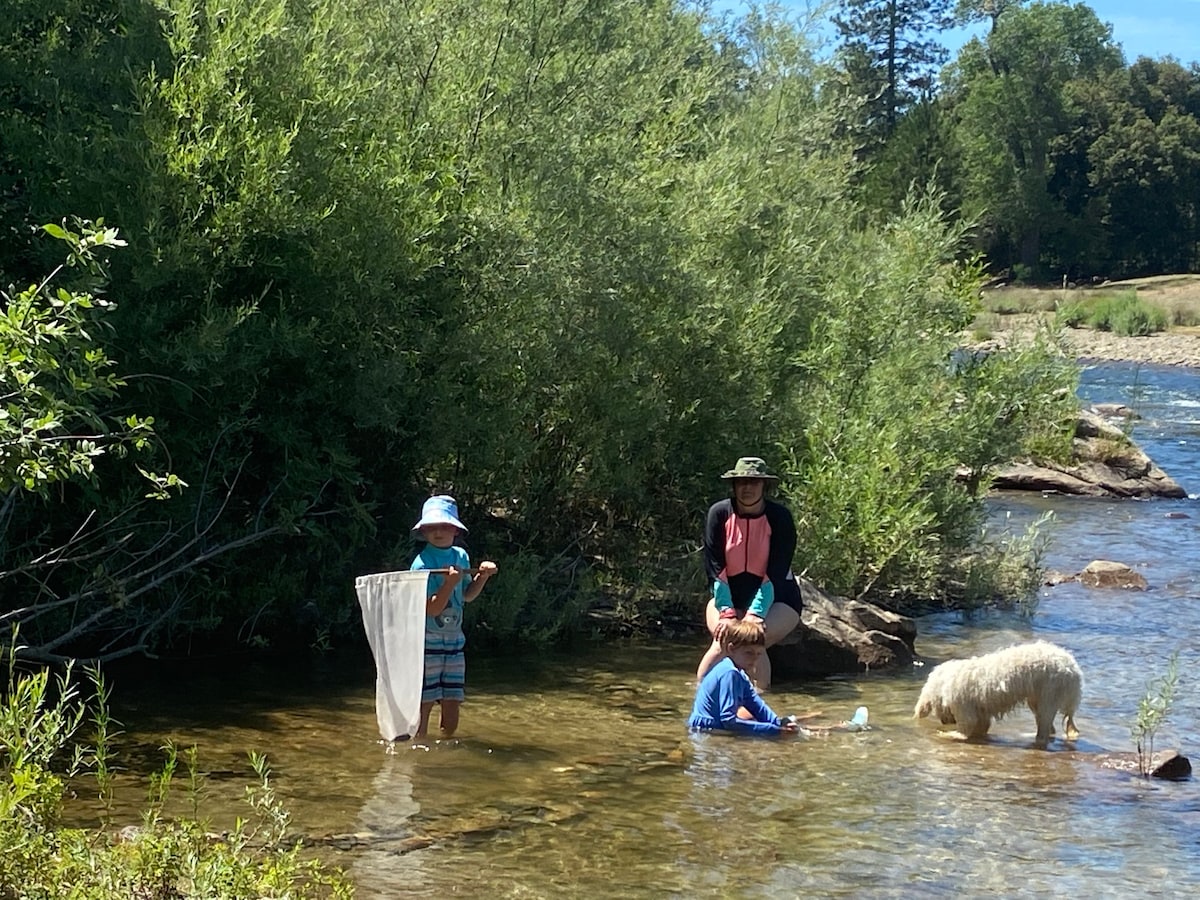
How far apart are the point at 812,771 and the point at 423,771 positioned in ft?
7.53

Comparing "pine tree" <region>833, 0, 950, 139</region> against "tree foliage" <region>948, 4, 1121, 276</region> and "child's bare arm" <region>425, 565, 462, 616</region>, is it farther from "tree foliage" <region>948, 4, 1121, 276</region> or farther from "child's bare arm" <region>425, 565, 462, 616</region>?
"child's bare arm" <region>425, 565, 462, 616</region>

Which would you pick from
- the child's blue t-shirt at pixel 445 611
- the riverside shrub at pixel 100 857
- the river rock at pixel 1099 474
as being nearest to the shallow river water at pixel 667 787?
the child's blue t-shirt at pixel 445 611

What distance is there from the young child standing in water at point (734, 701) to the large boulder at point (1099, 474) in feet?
45.0

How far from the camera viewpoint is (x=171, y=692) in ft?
32.1

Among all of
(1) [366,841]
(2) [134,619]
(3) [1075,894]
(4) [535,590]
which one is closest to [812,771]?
(3) [1075,894]

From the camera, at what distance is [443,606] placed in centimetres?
866

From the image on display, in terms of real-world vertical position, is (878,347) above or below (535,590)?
above

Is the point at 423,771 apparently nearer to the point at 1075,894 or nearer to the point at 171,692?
the point at 171,692

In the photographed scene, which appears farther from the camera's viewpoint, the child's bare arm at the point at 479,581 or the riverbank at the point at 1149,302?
the riverbank at the point at 1149,302

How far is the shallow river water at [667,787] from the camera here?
676 centimetres

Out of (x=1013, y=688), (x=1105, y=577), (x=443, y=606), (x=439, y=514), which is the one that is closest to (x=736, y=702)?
(x=1013, y=688)

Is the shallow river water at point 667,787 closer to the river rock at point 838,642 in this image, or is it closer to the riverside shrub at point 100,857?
the river rock at point 838,642

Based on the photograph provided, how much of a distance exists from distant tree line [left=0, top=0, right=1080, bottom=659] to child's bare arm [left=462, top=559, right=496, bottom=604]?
1856 mm

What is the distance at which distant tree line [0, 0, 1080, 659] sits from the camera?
966cm
